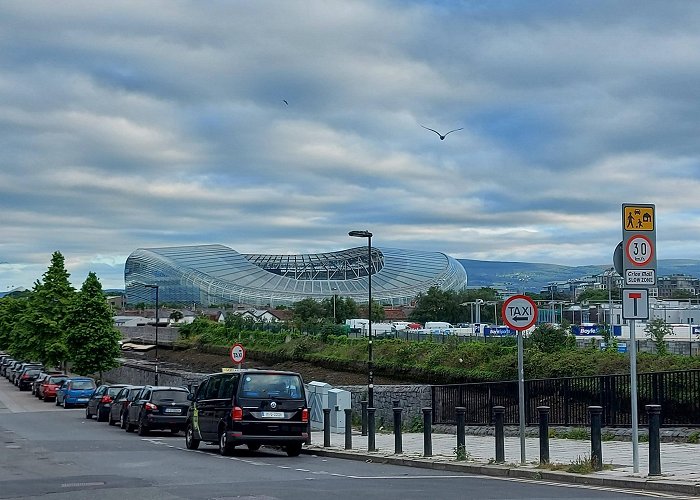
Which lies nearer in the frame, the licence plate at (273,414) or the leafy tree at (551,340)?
the licence plate at (273,414)

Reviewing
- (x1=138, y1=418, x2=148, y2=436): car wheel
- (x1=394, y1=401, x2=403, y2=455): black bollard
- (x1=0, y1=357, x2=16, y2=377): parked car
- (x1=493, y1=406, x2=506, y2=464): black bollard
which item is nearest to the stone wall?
(x1=138, y1=418, x2=148, y2=436): car wheel

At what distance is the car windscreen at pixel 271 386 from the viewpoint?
2262cm

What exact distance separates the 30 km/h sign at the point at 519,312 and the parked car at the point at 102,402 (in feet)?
81.5

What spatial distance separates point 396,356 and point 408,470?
4158cm

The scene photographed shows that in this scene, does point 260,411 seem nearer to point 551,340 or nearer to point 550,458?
point 550,458

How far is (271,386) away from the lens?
74.9 ft

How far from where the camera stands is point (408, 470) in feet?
61.8

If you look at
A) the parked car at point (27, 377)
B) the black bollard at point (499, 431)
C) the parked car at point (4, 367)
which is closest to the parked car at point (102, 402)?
the black bollard at point (499, 431)

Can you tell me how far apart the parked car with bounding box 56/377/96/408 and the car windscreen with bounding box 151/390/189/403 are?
20.7 metres

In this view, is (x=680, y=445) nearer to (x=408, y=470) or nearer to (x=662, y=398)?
(x=662, y=398)

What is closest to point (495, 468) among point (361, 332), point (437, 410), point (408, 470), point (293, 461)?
point (408, 470)

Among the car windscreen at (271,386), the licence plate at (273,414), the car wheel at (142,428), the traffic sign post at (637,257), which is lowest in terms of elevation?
the car wheel at (142,428)

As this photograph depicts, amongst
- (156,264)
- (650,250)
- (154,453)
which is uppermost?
(156,264)

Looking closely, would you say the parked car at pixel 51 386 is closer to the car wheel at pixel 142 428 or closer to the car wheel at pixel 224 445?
the car wheel at pixel 142 428
